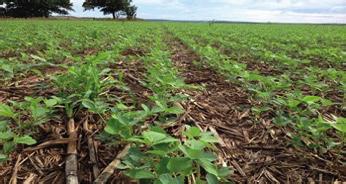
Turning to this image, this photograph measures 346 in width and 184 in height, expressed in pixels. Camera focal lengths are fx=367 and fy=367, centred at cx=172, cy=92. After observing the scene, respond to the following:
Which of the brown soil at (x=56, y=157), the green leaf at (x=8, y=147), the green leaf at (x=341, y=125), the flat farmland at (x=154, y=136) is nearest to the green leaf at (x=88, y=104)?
the flat farmland at (x=154, y=136)

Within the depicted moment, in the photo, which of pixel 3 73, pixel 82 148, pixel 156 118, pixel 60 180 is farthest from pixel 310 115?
pixel 3 73

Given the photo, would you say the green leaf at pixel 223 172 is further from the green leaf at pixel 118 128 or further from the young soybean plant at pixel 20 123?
the young soybean plant at pixel 20 123

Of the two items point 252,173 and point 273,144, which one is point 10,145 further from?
point 273,144

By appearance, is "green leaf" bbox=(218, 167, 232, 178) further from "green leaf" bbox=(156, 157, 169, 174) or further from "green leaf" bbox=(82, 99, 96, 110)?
"green leaf" bbox=(82, 99, 96, 110)

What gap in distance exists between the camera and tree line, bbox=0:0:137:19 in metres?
50.1

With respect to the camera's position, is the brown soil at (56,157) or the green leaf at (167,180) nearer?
the green leaf at (167,180)

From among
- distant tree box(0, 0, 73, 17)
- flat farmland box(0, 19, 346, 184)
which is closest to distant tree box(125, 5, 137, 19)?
distant tree box(0, 0, 73, 17)

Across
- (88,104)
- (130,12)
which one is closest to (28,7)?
(130,12)

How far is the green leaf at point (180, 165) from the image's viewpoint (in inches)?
57.0

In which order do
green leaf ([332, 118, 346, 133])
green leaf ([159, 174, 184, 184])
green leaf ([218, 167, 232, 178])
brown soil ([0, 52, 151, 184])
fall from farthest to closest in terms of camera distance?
green leaf ([332, 118, 346, 133]) < brown soil ([0, 52, 151, 184]) < green leaf ([218, 167, 232, 178]) < green leaf ([159, 174, 184, 184])

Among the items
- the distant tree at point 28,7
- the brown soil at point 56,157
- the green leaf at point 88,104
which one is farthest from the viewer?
the distant tree at point 28,7

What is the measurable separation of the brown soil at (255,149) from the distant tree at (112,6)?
5591cm

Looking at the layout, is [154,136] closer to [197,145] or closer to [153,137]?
[153,137]

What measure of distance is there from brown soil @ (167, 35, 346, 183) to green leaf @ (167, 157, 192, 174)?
48cm
